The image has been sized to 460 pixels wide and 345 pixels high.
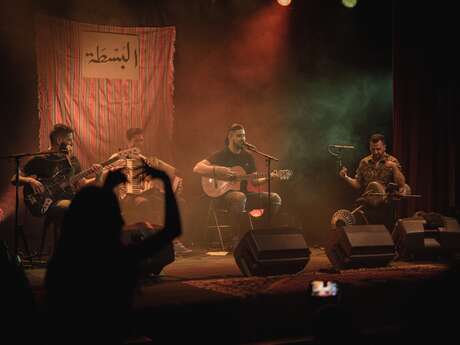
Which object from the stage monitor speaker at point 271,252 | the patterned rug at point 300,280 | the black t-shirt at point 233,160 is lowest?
the patterned rug at point 300,280

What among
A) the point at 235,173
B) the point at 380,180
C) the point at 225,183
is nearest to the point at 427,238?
the point at 380,180

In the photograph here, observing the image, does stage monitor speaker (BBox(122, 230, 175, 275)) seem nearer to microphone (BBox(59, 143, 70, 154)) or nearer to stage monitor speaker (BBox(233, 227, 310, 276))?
stage monitor speaker (BBox(233, 227, 310, 276))

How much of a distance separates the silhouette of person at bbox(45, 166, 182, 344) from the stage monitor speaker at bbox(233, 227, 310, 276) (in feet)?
11.4

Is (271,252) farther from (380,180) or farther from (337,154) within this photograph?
(337,154)

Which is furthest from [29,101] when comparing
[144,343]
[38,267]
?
[144,343]

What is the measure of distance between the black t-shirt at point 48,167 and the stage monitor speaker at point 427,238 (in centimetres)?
414

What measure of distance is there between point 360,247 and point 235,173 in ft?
8.77

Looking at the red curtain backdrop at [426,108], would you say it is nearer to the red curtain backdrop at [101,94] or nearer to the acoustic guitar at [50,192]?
the red curtain backdrop at [101,94]

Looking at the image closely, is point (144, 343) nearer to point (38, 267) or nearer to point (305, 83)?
point (38, 267)

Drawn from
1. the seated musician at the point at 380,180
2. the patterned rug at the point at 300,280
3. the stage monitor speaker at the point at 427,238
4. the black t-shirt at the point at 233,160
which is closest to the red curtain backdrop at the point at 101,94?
the black t-shirt at the point at 233,160

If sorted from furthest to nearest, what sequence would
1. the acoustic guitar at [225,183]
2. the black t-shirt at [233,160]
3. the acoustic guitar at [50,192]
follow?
the black t-shirt at [233,160] → the acoustic guitar at [225,183] → the acoustic guitar at [50,192]

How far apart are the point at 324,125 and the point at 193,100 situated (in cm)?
225

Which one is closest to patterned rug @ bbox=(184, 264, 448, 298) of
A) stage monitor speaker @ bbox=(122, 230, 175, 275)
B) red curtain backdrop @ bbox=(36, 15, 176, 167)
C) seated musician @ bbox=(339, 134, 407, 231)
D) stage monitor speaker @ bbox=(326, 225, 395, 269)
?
stage monitor speaker @ bbox=(326, 225, 395, 269)

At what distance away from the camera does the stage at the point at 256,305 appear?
14.8 feet
